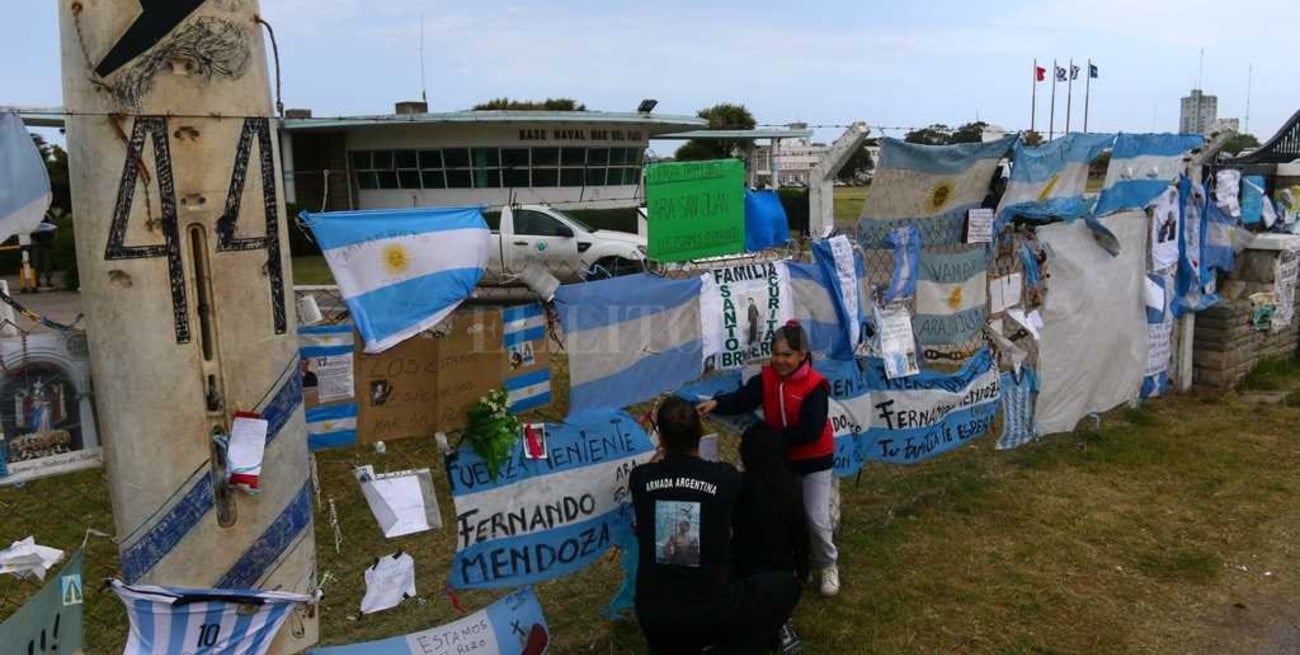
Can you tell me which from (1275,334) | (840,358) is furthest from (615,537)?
(1275,334)

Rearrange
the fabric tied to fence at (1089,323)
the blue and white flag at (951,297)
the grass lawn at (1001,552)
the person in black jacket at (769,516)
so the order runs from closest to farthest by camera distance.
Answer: the person in black jacket at (769,516) < the grass lawn at (1001,552) < the blue and white flag at (951,297) < the fabric tied to fence at (1089,323)

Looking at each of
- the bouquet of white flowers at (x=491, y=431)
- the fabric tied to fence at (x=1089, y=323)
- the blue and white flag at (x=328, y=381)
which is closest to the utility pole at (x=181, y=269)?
the blue and white flag at (x=328, y=381)

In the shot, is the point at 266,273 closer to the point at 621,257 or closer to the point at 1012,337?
the point at 1012,337

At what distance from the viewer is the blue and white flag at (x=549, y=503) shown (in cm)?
440

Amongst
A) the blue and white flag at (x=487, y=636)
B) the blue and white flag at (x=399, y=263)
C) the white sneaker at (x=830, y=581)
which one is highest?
the blue and white flag at (x=399, y=263)

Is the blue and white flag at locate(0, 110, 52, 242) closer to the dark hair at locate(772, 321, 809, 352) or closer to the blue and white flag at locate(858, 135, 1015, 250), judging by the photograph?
the dark hair at locate(772, 321, 809, 352)

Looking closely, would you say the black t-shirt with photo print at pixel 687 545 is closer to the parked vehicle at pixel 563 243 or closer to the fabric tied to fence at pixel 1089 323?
the fabric tied to fence at pixel 1089 323

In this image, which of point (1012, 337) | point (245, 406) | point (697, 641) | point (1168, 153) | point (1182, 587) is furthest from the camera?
point (1168, 153)

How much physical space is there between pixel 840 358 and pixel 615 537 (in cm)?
205

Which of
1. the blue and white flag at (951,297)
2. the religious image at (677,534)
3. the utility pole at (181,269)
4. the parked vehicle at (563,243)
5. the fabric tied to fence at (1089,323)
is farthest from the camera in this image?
the parked vehicle at (563,243)

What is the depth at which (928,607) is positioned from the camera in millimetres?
5199

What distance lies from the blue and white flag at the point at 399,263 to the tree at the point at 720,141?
3607 centimetres

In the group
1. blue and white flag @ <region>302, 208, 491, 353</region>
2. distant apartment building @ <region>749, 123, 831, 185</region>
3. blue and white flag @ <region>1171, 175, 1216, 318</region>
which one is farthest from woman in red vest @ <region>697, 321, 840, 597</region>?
distant apartment building @ <region>749, 123, 831, 185</region>

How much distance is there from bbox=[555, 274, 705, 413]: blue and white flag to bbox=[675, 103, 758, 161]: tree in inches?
1374
